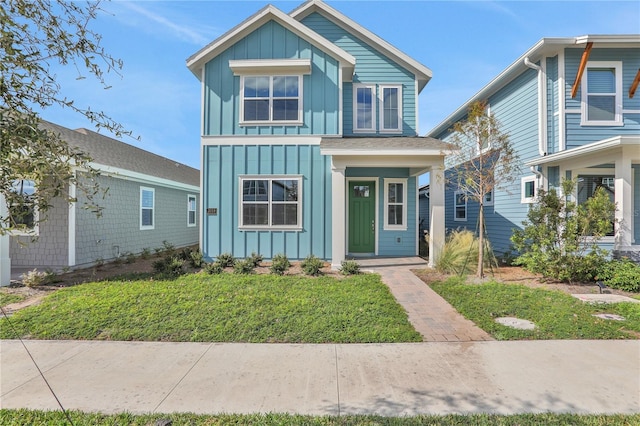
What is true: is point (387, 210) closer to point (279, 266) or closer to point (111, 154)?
point (279, 266)

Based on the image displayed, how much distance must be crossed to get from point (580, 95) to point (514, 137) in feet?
7.36

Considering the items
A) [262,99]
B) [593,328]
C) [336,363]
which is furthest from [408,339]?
[262,99]

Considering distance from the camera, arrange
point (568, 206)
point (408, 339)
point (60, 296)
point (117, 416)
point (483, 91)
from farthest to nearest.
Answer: point (483, 91) → point (568, 206) → point (60, 296) → point (408, 339) → point (117, 416)

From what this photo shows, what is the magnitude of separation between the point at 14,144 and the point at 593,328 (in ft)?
23.5

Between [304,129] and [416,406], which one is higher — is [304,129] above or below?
above

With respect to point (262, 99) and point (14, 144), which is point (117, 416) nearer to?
point (14, 144)

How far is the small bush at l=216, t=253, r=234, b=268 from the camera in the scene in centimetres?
876

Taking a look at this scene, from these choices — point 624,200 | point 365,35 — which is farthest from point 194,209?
point 624,200

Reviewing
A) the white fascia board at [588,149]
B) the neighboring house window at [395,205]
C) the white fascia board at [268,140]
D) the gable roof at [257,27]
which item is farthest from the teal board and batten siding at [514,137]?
the gable roof at [257,27]

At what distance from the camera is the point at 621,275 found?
712cm

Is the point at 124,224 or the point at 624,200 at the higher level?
the point at 624,200

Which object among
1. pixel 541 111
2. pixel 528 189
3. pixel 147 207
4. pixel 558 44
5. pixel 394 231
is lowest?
pixel 394 231

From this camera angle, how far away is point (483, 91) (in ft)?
41.5

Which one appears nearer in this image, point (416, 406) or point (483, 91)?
point (416, 406)
